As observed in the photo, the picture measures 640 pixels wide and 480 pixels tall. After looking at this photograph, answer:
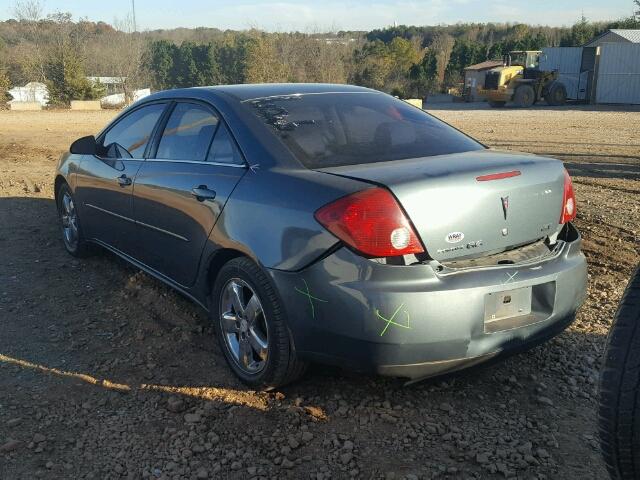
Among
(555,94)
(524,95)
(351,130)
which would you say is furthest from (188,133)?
(555,94)

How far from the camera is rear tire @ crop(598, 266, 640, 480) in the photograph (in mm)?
2119

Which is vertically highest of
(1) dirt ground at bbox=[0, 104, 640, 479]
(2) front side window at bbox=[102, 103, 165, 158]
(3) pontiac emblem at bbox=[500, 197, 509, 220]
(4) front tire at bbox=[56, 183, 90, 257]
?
(2) front side window at bbox=[102, 103, 165, 158]

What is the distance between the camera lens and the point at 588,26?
65250 mm

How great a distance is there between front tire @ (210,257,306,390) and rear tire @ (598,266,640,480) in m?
1.36

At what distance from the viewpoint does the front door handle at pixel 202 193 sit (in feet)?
11.1

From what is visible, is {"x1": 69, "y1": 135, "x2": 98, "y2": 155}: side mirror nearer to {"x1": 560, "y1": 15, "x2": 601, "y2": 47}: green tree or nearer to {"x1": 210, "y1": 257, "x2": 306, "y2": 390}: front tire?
{"x1": 210, "y1": 257, "x2": 306, "y2": 390}: front tire

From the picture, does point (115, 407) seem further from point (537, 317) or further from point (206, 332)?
point (537, 317)

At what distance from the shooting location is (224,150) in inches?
137

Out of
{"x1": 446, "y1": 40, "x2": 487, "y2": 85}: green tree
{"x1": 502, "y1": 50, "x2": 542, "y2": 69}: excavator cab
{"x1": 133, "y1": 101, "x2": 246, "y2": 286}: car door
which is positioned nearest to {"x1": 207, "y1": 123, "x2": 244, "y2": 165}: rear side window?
{"x1": 133, "y1": 101, "x2": 246, "y2": 286}: car door

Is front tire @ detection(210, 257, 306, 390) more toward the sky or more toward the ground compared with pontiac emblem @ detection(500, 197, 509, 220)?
more toward the ground

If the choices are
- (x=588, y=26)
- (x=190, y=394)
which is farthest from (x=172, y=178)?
(x=588, y=26)

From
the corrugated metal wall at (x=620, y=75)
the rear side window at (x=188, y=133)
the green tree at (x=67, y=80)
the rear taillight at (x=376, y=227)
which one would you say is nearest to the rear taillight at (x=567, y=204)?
the rear taillight at (x=376, y=227)

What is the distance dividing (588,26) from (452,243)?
7171cm

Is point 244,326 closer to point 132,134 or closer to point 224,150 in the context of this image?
point 224,150
